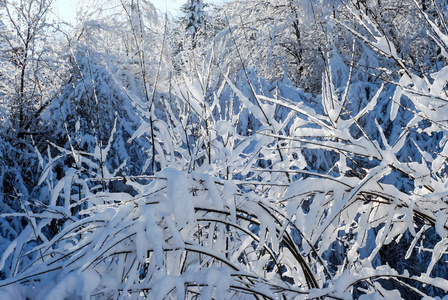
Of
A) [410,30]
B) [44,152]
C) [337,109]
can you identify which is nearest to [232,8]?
[410,30]

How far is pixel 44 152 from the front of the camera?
5031 millimetres

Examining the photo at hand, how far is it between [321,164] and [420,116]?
3269 mm

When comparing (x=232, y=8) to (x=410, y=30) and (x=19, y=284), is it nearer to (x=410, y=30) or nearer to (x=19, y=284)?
(x=410, y=30)

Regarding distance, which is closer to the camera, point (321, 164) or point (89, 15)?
point (321, 164)

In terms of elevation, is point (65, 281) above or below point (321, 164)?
above

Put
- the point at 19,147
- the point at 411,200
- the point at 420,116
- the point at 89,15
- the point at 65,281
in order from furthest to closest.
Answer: the point at 89,15 < the point at 19,147 < the point at 420,116 < the point at 411,200 < the point at 65,281

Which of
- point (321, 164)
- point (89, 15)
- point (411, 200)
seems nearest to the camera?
point (411, 200)

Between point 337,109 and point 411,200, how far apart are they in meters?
0.33

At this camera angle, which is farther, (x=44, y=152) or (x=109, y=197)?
(x=44, y=152)

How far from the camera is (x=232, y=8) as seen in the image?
8680 millimetres

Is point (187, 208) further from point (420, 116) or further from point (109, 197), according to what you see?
point (420, 116)

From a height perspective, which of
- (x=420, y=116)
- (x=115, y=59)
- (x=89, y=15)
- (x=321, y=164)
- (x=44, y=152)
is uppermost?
(x=89, y=15)

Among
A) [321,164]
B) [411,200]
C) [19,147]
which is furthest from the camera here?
[19,147]

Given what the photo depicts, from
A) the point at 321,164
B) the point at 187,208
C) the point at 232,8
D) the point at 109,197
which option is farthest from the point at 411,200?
the point at 232,8
